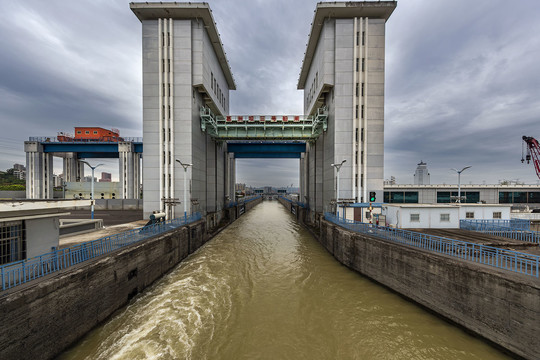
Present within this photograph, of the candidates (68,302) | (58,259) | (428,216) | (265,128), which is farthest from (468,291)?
(265,128)

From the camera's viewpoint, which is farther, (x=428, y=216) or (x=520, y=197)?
(x=520, y=197)

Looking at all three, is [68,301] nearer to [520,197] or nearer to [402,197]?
[402,197]

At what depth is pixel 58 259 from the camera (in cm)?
867

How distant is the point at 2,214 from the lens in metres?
8.12

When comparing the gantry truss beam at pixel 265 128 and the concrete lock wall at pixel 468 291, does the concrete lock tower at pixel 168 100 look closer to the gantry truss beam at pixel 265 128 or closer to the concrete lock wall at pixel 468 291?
the gantry truss beam at pixel 265 128

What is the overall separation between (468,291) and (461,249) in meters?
2.62

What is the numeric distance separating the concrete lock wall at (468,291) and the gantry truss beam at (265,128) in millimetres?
22282

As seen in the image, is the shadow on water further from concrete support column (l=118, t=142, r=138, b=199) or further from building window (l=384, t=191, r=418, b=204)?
concrete support column (l=118, t=142, r=138, b=199)

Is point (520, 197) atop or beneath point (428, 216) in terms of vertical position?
beneath

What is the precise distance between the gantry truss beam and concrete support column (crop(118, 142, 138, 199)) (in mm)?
30201

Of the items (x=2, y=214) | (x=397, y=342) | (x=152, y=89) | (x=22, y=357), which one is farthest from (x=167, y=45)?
(x=397, y=342)

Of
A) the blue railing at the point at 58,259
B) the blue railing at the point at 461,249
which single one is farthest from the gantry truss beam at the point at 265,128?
the blue railing at the point at 58,259

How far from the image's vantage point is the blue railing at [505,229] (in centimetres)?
1596

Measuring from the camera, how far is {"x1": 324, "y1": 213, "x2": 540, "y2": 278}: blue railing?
8.81 m
